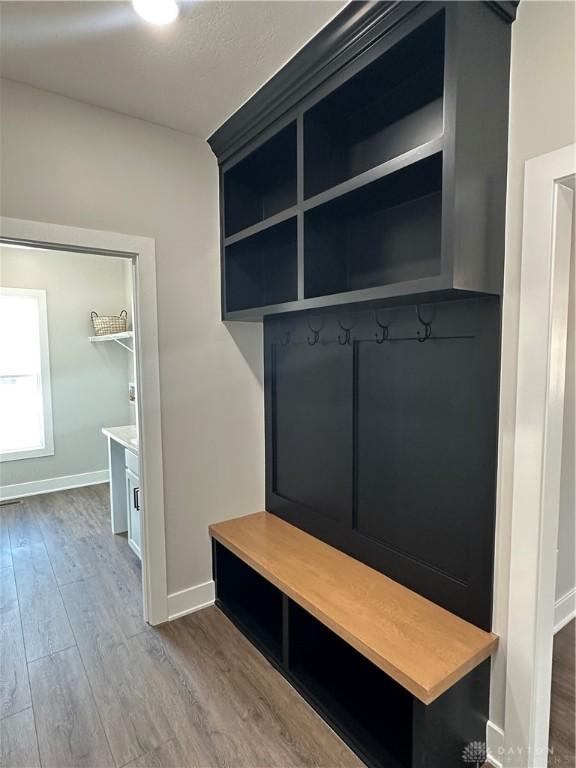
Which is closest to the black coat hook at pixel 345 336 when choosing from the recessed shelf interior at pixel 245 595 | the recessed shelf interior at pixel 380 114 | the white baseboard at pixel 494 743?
the recessed shelf interior at pixel 380 114

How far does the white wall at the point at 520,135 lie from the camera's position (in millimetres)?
1262

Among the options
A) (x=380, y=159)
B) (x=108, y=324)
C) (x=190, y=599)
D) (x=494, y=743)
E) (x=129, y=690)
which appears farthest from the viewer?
(x=108, y=324)

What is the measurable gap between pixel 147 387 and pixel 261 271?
96 centimetres

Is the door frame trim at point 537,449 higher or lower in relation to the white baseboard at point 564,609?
higher

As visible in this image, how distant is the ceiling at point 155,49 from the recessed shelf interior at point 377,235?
62 cm

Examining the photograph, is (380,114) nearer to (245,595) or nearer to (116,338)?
(245,595)

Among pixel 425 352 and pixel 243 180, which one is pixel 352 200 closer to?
pixel 425 352

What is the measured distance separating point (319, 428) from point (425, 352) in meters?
0.77

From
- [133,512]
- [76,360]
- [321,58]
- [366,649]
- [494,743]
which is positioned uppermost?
[321,58]

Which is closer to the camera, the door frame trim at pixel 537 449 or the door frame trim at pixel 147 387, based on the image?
the door frame trim at pixel 537 449

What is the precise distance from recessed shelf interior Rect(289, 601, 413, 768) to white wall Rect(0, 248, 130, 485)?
3852 mm

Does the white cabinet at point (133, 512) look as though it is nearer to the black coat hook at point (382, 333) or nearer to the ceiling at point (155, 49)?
the black coat hook at point (382, 333)

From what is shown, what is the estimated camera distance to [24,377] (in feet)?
15.1

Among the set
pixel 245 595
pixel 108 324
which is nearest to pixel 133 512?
pixel 245 595
